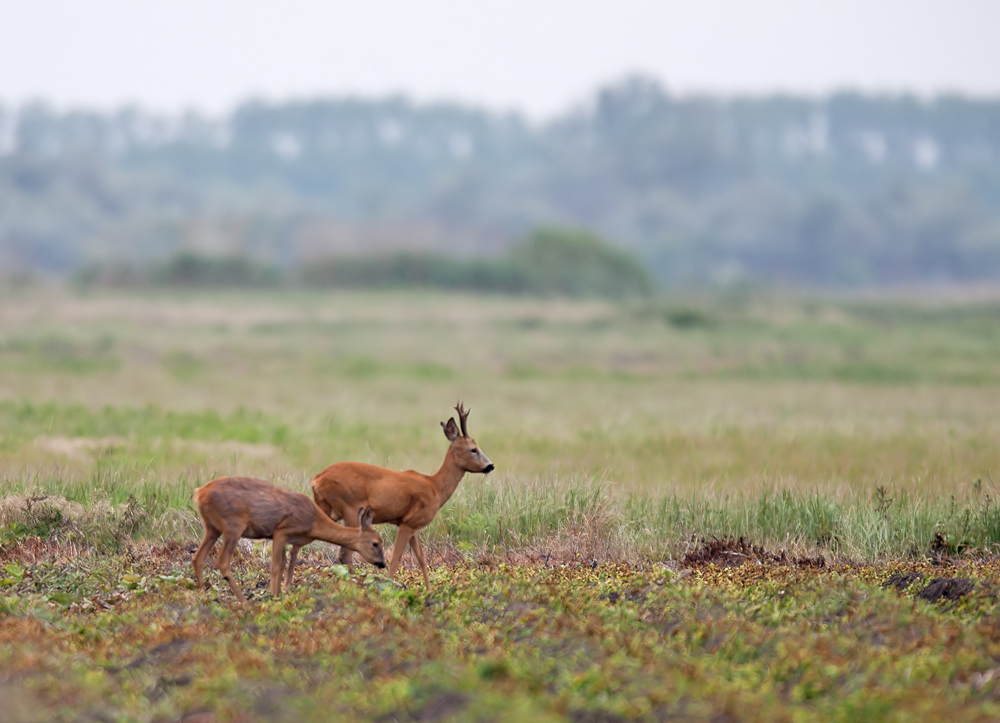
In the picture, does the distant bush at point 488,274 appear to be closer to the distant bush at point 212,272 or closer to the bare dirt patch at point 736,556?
the distant bush at point 212,272

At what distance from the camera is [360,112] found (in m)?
185

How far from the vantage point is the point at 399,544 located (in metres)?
11.9

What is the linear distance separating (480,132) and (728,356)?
146502 millimetres

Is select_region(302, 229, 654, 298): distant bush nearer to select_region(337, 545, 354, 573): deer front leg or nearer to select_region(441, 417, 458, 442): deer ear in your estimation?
select_region(337, 545, 354, 573): deer front leg

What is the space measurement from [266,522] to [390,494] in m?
1.29

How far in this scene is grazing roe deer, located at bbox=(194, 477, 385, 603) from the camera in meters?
10.8

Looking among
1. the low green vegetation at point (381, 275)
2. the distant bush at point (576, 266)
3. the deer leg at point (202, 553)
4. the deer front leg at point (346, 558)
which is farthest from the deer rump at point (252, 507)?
the distant bush at point (576, 266)

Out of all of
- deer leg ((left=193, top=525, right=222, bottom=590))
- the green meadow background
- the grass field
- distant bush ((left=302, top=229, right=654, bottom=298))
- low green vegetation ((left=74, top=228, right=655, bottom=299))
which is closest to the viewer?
the grass field

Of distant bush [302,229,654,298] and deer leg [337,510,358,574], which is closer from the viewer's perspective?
deer leg [337,510,358,574]

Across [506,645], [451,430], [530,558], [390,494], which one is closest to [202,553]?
[390,494]

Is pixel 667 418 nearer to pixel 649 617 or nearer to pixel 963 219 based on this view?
pixel 649 617

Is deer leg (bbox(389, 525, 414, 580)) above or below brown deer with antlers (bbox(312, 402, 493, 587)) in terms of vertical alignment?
below

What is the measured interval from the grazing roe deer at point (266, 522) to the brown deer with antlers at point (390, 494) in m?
0.49

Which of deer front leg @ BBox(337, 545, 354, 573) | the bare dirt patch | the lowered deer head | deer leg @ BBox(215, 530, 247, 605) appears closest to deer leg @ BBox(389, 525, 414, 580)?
deer front leg @ BBox(337, 545, 354, 573)
